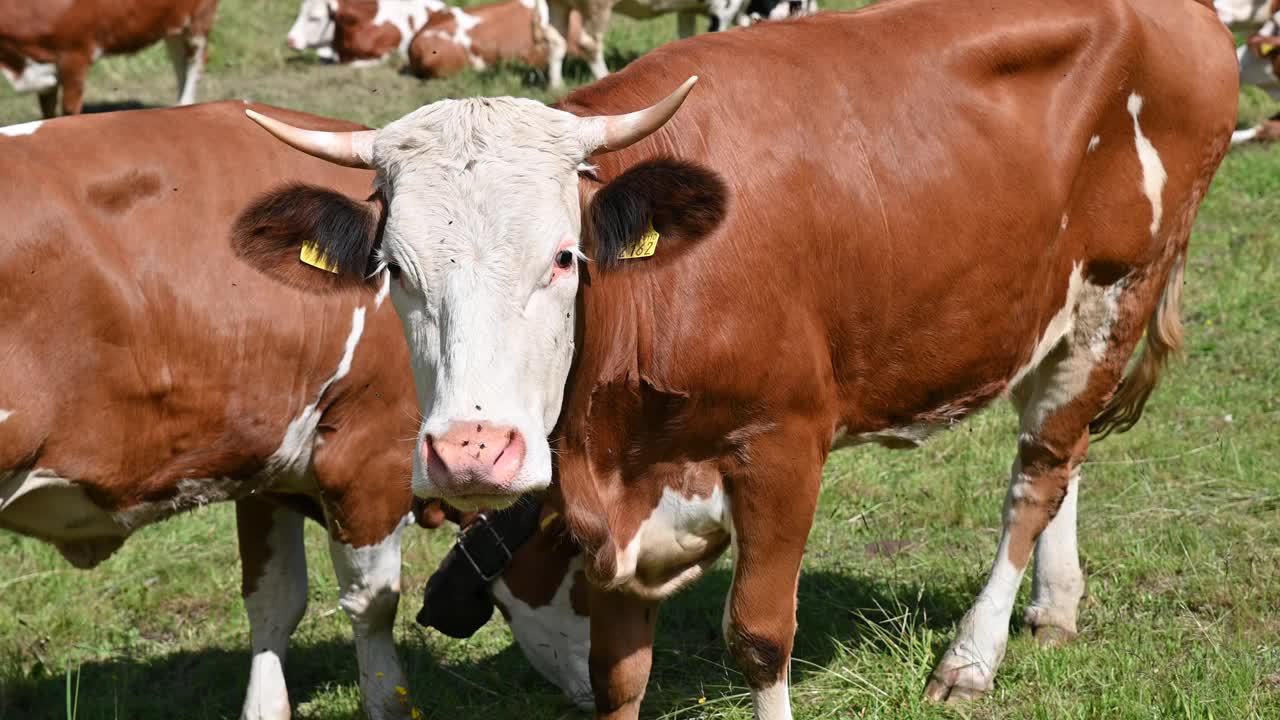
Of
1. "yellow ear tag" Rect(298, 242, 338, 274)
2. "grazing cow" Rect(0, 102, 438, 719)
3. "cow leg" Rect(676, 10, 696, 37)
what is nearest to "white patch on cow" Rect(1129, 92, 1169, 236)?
"grazing cow" Rect(0, 102, 438, 719)

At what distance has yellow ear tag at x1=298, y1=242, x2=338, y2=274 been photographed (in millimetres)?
3795

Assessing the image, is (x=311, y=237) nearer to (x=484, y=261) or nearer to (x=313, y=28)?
(x=484, y=261)

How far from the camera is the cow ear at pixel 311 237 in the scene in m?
3.76

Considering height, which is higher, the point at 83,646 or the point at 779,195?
the point at 779,195

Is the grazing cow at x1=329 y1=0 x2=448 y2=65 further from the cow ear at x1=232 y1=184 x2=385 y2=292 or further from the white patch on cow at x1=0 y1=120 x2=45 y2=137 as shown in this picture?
the cow ear at x1=232 y1=184 x2=385 y2=292

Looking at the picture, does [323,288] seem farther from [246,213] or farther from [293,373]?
[293,373]

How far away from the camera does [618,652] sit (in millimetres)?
4266

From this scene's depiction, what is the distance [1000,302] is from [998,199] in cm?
33

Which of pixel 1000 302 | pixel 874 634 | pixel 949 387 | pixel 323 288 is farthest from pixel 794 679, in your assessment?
pixel 323 288

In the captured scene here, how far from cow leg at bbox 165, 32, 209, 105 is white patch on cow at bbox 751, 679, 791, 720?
11231 mm

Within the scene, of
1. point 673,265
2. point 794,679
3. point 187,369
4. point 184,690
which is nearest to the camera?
point 673,265

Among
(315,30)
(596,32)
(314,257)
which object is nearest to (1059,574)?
(314,257)

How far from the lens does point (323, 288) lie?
3.90 m

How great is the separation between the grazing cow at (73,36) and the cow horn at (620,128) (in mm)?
10604
